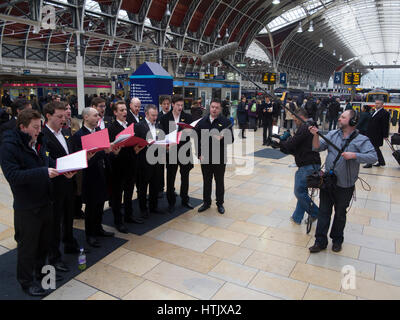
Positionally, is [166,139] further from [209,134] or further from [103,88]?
[103,88]

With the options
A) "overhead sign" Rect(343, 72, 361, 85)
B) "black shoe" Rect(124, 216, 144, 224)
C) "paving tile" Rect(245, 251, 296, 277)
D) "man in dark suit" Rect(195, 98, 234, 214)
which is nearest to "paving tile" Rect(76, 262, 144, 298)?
"black shoe" Rect(124, 216, 144, 224)

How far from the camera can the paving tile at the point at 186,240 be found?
4008mm

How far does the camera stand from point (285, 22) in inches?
1588

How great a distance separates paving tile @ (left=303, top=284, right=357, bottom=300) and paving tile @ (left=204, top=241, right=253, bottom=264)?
85cm

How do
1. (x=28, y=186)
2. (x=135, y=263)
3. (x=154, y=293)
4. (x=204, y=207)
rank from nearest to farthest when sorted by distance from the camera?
1. (x=28, y=186)
2. (x=154, y=293)
3. (x=135, y=263)
4. (x=204, y=207)

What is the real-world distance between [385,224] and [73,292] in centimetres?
461

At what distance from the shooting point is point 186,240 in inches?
165

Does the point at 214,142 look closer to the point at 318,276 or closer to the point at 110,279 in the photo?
the point at 318,276

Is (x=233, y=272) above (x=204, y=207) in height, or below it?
below

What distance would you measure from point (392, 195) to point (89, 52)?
3588 centimetres

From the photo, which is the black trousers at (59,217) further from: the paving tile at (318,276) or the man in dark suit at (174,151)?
the paving tile at (318,276)

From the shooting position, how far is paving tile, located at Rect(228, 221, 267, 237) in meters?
4.46

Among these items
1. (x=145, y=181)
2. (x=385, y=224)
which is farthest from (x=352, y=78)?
(x=145, y=181)

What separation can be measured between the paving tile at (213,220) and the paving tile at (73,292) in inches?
83.6
